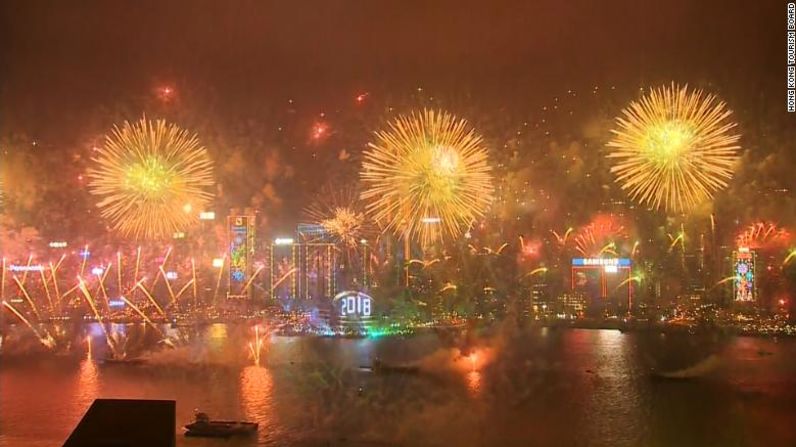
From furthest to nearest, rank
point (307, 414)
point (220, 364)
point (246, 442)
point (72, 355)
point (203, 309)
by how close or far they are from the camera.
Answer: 1. point (203, 309)
2. point (72, 355)
3. point (220, 364)
4. point (307, 414)
5. point (246, 442)

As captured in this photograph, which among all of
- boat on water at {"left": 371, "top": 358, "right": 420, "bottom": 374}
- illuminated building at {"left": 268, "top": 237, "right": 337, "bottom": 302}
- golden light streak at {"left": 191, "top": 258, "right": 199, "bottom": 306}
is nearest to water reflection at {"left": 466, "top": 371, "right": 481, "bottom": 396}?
boat on water at {"left": 371, "top": 358, "right": 420, "bottom": 374}

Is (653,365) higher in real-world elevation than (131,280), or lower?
lower

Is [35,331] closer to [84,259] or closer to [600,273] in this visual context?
[84,259]

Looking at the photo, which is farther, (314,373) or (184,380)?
(314,373)

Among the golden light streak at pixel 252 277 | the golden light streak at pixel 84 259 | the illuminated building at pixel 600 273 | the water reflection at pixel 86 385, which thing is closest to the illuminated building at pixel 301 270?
the golden light streak at pixel 252 277

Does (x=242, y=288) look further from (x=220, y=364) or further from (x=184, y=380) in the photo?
(x=184, y=380)

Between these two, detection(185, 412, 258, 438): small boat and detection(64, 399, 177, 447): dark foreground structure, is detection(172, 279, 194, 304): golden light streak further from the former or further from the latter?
detection(64, 399, 177, 447): dark foreground structure

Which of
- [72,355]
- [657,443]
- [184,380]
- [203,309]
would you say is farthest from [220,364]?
[203,309]
